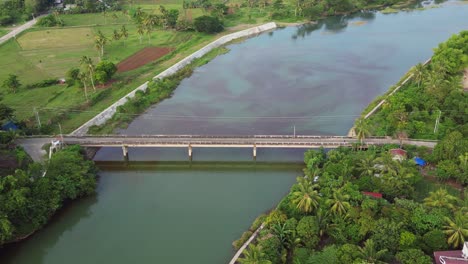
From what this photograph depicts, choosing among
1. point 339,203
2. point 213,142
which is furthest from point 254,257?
point 213,142

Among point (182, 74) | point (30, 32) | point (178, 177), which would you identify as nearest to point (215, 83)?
point (182, 74)

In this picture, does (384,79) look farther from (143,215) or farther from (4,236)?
(4,236)

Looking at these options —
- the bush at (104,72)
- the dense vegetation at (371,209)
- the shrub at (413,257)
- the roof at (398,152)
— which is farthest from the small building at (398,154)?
the bush at (104,72)

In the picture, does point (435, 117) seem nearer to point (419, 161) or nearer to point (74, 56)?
point (419, 161)

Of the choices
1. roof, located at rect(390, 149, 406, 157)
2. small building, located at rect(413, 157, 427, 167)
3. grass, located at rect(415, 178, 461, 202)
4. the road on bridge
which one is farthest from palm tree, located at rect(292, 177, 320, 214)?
small building, located at rect(413, 157, 427, 167)

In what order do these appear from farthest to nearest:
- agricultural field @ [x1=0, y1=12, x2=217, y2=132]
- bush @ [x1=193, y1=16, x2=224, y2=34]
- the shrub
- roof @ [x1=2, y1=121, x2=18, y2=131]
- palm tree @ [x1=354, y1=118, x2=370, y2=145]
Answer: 1. bush @ [x1=193, y1=16, x2=224, y2=34]
2. agricultural field @ [x1=0, y1=12, x2=217, y2=132]
3. roof @ [x1=2, y1=121, x2=18, y2=131]
4. palm tree @ [x1=354, y1=118, x2=370, y2=145]
5. the shrub

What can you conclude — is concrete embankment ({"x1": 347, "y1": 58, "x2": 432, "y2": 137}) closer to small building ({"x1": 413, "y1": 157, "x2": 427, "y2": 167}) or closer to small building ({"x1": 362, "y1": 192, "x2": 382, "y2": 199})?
small building ({"x1": 413, "y1": 157, "x2": 427, "y2": 167})
